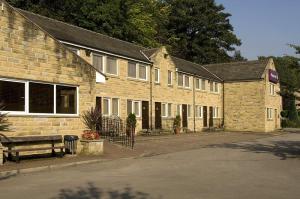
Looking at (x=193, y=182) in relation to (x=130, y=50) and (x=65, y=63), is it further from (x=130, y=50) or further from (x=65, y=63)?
(x=130, y=50)

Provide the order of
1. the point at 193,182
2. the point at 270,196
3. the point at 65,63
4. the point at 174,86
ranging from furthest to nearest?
1. the point at 174,86
2. the point at 65,63
3. the point at 193,182
4. the point at 270,196

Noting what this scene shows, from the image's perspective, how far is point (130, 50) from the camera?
34594mm

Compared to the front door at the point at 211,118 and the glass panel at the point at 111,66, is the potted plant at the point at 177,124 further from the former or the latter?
the glass panel at the point at 111,66

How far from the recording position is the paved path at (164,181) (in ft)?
33.1

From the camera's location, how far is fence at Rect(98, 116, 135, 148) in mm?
25109

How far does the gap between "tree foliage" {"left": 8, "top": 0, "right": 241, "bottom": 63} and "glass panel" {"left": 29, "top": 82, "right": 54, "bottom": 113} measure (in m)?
29.0

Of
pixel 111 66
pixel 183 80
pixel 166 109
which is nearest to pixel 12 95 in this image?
pixel 111 66

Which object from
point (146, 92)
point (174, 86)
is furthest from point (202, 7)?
point (146, 92)

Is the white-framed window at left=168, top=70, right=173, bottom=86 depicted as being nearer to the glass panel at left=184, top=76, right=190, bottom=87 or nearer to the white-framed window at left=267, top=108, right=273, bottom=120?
the glass panel at left=184, top=76, right=190, bottom=87

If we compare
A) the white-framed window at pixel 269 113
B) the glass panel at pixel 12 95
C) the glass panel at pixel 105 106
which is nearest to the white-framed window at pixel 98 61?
the glass panel at pixel 105 106

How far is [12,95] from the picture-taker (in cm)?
1669

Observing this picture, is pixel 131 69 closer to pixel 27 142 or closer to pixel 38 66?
pixel 38 66

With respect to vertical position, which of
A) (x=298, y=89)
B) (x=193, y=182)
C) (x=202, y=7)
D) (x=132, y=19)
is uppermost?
(x=202, y=7)

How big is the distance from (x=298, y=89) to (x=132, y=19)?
33.5 meters
